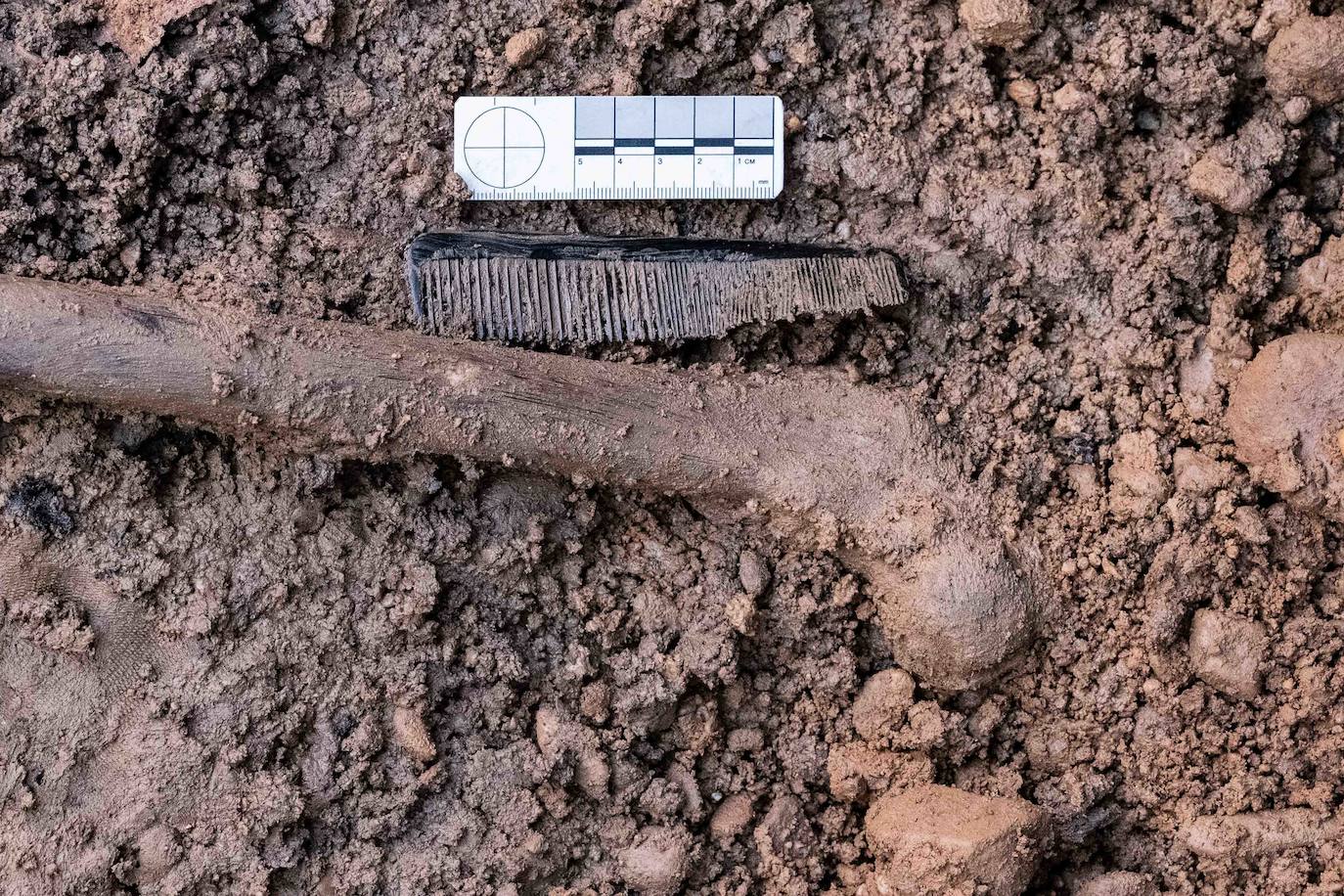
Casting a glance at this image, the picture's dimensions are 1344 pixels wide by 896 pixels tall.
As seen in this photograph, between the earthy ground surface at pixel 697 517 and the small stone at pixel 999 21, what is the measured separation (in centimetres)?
1

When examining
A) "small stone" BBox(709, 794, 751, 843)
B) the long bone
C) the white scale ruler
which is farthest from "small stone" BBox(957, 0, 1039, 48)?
"small stone" BBox(709, 794, 751, 843)

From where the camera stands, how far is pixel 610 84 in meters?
2.46

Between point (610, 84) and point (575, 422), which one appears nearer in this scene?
point (575, 422)

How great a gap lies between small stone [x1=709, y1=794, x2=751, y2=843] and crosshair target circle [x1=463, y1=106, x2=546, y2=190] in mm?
1356

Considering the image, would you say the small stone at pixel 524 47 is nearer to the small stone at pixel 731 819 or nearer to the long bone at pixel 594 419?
the long bone at pixel 594 419

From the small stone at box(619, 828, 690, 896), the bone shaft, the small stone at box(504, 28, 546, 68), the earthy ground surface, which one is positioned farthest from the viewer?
the small stone at box(504, 28, 546, 68)

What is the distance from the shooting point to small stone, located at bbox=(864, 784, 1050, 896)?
212cm

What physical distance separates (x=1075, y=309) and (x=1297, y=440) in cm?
49

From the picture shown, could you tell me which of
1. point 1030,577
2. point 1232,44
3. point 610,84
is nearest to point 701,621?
point 1030,577

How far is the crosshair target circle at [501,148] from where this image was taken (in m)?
2.42

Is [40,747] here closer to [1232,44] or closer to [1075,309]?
Result: [1075,309]

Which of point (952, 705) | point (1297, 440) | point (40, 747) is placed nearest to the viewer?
point (40, 747)

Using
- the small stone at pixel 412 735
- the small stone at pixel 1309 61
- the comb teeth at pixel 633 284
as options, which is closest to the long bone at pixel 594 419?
the comb teeth at pixel 633 284

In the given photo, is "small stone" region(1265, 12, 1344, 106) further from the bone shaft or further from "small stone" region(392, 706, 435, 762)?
"small stone" region(392, 706, 435, 762)
